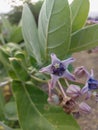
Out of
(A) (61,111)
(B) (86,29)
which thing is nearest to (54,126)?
(A) (61,111)

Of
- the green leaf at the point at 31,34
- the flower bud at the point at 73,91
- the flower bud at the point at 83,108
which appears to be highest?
the green leaf at the point at 31,34

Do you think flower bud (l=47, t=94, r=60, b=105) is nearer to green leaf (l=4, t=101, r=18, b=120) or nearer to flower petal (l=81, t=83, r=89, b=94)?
flower petal (l=81, t=83, r=89, b=94)

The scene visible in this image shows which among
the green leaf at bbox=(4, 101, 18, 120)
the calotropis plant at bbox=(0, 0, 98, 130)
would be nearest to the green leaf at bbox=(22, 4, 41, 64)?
the calotropis plant at bbox=(0, 0, 98, 130)

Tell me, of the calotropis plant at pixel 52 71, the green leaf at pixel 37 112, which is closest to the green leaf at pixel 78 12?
the calotropis plant at pixel 52 71

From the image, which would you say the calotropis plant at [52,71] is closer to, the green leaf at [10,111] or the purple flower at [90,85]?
the purple flower at [90,85]

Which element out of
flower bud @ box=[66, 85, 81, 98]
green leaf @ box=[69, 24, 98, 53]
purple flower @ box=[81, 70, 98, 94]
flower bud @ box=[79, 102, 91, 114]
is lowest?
flower bud @ box=[79, 102, 91, 114]

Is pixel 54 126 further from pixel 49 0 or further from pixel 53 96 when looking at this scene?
pixel 49 0

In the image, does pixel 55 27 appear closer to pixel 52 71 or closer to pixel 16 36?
pixel 52 71
